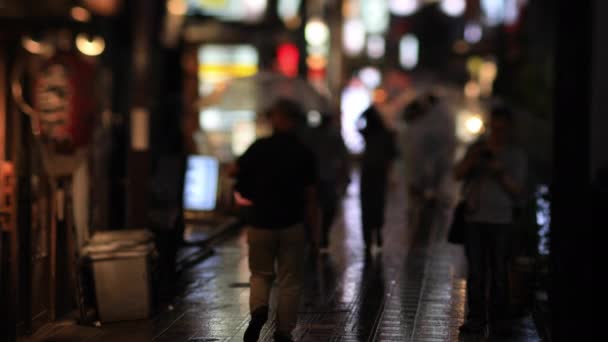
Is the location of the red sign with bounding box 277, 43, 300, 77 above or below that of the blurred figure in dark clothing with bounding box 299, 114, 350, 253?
above

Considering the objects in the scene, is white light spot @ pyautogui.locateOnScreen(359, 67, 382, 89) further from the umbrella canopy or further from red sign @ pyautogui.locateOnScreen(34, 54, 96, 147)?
red sign @ pyautogui.locateOnScreen(34, 54, 96, 147)

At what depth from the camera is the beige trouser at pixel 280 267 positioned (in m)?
8.66

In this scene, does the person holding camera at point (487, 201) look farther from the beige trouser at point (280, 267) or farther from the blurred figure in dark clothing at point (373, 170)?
the blurred figure in dark clothing at point (373, 170)

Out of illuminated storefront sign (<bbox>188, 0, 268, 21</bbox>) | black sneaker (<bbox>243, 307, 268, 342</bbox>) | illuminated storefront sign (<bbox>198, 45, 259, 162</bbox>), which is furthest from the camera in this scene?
illuminated storefront sign (<bbox>198, 45, 259, 162</bbox>)

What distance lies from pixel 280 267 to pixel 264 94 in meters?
8.95

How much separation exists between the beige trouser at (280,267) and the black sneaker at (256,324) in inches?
1.9

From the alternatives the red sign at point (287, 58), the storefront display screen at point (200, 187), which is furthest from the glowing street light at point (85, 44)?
the red sign at point (287, 58)

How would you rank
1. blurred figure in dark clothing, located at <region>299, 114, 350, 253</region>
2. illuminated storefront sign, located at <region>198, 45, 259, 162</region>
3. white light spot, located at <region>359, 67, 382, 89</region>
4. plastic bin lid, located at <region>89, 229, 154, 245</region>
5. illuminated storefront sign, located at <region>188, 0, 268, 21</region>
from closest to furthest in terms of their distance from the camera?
plastic bin lid, located at <region>89, 229, 154, 245</region> < blurred figure in dark clothing, located at <region>299, 114, 350, 253</region> < illuminated storefront sign, located at <region>188, 0, 268, 21</region> < illuminated storefront sign, located at <region>198, 45, 259, 162</region> < white light spot, located at <region>359, 67, 382, 89</region>

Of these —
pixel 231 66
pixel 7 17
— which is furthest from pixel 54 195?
pixel 231 66

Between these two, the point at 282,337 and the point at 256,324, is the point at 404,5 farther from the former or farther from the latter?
the point at 256,324

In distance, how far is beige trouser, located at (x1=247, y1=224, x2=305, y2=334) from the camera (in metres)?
8.66

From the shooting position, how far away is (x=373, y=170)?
576 inches

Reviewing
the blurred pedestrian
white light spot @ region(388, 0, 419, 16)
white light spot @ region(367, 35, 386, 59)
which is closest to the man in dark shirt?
the blurred pedestrian

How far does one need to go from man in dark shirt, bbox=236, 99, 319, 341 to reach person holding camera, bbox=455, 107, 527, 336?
5.18 feet
